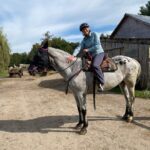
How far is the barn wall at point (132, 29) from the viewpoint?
82.4 ft

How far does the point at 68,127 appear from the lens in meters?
8.77

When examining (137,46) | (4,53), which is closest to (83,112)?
(137,46)

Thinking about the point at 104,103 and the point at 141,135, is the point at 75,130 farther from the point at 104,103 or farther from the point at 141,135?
the point at 104,103

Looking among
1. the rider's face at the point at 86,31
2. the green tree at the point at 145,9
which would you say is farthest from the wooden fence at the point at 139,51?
the green tree at the point at 145,9

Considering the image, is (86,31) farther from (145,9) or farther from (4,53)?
(145,9)

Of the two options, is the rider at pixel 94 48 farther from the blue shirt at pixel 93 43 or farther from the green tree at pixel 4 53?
the green tree at pixel 4 53

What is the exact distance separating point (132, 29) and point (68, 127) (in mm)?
20072

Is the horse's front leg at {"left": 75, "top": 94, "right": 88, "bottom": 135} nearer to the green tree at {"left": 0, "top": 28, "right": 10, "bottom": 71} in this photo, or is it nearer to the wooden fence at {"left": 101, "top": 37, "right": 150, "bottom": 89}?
the wooden fence at {"left": 101, "top": 37, "right": 150, "bottom": 89}

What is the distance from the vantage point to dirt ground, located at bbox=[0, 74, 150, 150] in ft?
23.9

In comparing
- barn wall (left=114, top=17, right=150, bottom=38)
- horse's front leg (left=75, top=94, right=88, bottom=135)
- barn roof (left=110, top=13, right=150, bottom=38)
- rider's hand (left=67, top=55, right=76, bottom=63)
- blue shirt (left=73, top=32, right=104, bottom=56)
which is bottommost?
horse's front leg (left=75, top=94, right=88, bottom=135)

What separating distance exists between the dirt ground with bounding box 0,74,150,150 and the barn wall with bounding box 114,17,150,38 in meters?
13.5

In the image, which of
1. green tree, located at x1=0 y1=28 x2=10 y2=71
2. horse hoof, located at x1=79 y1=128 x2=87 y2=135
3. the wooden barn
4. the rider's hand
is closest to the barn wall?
the wooden barn

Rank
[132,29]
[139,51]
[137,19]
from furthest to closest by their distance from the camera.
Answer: [132,29]
[137,19]
[139,51]

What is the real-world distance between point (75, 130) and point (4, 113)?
12.0ft
